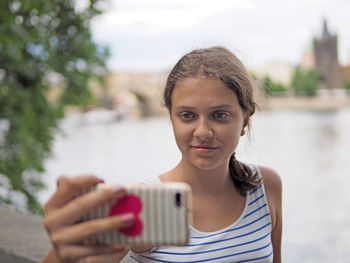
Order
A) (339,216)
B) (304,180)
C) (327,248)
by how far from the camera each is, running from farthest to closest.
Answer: (304,180) → (339,216) → (327,248)

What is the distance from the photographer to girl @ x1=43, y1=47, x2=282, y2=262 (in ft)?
3.34

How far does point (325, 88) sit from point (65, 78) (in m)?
50.2

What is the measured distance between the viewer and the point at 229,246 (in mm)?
1065

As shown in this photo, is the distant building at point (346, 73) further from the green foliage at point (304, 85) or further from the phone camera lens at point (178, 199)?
the phone camera lens at point (178, 199)

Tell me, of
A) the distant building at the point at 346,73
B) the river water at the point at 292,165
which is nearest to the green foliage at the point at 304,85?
the distant building at the point at 346,73

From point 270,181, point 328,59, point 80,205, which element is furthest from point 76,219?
point 328,59

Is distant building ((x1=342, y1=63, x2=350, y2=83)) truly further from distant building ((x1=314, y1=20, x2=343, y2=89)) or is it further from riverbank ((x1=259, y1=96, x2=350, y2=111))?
riverbank ((x1=259, y1=96, x2=350, y2=111))

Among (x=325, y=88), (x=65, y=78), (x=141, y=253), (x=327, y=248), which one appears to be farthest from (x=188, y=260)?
(x=325, y=88)

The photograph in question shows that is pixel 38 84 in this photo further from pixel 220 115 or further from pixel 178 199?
pixel 178 199

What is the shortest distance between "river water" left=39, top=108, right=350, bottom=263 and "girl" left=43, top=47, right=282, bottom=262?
0.16 metres

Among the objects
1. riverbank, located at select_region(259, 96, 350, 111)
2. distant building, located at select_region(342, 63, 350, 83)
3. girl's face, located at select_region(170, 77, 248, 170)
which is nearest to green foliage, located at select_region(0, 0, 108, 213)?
girl's face, located at select_region(170, 77, 248, 170)

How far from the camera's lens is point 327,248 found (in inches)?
282

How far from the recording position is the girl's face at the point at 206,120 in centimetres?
101

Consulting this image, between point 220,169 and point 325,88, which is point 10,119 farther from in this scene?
point 325,88
